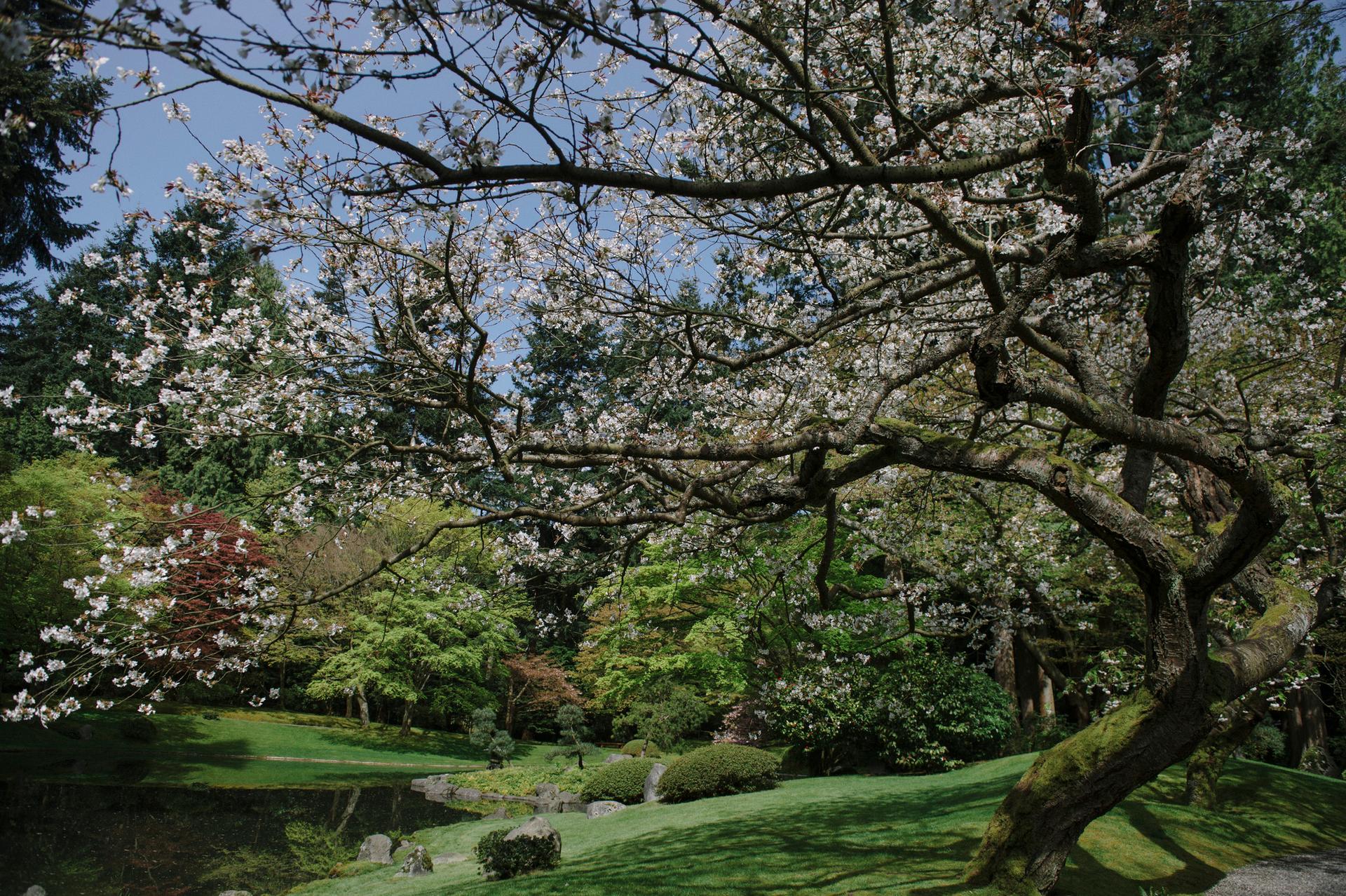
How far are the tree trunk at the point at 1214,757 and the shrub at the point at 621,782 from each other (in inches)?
353

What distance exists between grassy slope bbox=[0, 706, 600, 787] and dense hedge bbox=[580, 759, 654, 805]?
302 inches

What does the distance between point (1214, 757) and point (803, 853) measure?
5148 mm

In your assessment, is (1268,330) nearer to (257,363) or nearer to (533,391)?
(257,363)

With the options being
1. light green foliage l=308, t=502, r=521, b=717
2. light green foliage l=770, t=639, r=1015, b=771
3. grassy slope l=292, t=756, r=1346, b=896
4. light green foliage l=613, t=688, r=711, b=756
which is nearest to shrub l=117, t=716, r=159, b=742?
light green foliage l=308, t=502, r=521, b=717

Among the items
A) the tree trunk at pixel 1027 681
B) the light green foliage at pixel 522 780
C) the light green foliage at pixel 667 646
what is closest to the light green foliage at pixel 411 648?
the light green foliage at pixel 667 646

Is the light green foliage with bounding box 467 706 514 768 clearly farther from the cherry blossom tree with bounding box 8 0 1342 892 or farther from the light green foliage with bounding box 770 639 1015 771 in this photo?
the cherry blossom tree with bounding box 8 0 1342 892

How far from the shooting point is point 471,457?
5414 millimetres

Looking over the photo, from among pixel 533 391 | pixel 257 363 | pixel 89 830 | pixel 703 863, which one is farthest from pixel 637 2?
pixel 533 391

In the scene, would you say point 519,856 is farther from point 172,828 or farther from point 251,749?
point 251,749

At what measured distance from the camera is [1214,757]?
8797 mm

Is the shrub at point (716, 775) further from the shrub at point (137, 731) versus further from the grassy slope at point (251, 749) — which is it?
the shrub at point (137, 731)

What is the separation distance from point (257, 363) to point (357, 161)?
2.97 m

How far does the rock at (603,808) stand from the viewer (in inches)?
532

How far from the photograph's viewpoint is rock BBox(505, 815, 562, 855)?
888 centimetres
